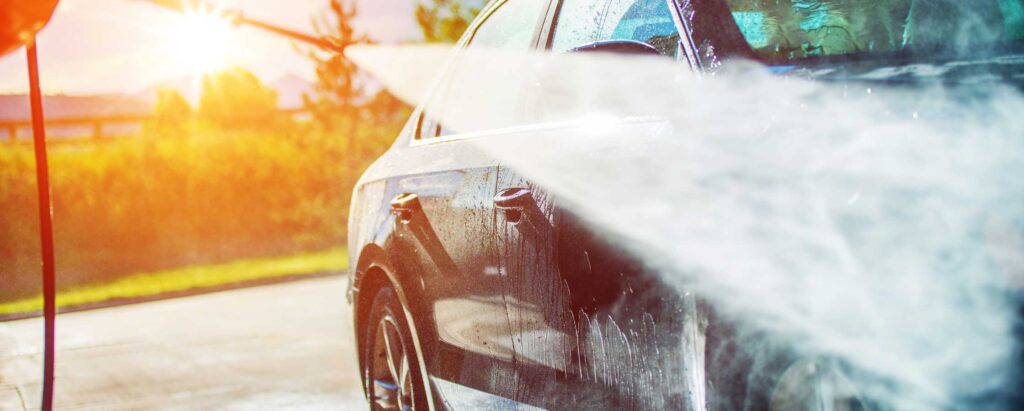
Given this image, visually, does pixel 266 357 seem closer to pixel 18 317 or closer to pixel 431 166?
pixel 431 166

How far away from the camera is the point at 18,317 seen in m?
16.2

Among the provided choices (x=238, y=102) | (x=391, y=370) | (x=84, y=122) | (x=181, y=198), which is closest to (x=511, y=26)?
(x=391, y=370)

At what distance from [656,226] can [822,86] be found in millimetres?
474

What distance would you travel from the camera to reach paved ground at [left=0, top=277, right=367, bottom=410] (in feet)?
26.0

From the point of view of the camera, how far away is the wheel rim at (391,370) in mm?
4789

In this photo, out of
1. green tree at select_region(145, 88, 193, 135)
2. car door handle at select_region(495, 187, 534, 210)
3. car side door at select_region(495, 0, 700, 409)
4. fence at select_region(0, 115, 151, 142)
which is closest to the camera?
car side door at select_region(495, 0, 700, 409)

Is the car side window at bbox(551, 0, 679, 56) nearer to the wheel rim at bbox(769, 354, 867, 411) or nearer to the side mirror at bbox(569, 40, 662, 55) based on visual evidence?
the side mirror at bbox(569, 40, 662, 55)

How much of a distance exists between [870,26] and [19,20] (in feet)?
7.26

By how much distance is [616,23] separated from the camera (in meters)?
3.51

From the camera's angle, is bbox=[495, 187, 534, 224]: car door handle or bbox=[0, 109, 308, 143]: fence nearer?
bbox=[495, 187, 534, 224]: car door handle

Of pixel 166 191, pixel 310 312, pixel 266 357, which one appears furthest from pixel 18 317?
pixel 166 191

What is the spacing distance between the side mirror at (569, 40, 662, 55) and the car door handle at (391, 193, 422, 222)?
163 cm

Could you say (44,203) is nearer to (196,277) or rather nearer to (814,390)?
(814,390)

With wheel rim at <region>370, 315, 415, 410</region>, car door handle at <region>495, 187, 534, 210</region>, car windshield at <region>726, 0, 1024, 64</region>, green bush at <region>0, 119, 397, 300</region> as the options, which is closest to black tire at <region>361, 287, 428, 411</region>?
wheel rim at <region>370, 315, 415, 410</region>
